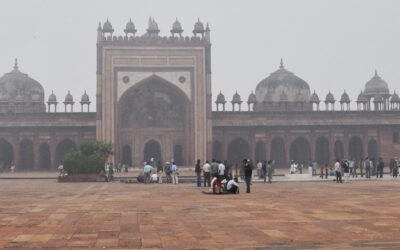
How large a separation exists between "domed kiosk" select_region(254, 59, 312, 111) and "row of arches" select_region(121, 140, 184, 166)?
8.68 meters

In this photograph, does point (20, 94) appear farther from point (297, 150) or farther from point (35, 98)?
point (297, 150)

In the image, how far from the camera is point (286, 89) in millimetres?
43000

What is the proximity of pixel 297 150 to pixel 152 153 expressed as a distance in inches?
408

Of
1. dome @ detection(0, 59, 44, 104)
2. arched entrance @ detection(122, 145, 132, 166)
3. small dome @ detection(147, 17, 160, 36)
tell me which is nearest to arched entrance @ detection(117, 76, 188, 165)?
arched entrance @ detection(122, 145, 132, 166)

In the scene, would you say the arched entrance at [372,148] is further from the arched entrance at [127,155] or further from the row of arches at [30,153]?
the row of arches at [30,153]

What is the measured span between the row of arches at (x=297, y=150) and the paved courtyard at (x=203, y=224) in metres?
25.7

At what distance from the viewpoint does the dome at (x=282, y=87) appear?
Result: 1688 inches

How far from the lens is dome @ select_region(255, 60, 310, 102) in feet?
141

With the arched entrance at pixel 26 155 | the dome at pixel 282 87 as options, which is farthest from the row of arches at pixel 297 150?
the arched entrance at pixel 26 155

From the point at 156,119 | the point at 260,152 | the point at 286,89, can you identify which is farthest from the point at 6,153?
the point at 286,89

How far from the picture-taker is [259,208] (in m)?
9.60

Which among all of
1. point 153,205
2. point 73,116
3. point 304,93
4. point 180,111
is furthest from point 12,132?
point 153,205

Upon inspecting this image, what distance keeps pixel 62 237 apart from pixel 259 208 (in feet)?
13.6

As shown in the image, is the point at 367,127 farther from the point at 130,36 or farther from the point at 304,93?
the point at 130,36
